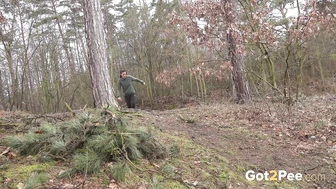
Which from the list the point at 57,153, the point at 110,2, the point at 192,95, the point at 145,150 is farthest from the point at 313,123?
the point at 110,2

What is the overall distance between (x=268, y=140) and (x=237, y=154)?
113 cm

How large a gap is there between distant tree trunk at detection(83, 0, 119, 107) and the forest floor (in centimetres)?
116

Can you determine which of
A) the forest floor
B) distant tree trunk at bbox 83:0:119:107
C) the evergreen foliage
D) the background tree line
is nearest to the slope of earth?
the forest floor

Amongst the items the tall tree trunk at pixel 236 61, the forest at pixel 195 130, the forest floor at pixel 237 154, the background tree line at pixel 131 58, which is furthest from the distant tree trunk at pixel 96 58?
the background tree line at pixel 131 58

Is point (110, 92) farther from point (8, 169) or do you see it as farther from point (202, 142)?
point (8, 169)

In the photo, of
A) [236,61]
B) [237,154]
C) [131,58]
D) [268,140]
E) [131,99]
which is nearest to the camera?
[237,154]

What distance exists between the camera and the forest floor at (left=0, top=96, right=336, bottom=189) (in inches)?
114

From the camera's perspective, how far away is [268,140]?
525 centimetres

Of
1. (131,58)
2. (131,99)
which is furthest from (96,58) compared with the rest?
(131,58)

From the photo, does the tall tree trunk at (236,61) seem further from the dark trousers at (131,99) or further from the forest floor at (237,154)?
the dark trousers at (131,99)

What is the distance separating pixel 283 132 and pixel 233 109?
1829 millimetres

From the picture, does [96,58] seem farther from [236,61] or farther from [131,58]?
[131,58]

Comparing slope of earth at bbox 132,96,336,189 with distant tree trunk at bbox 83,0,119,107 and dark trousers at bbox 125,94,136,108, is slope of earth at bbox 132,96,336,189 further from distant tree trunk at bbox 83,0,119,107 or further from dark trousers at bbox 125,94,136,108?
dark trousers at bbox 125,94,136,108

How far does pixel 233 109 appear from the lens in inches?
291
